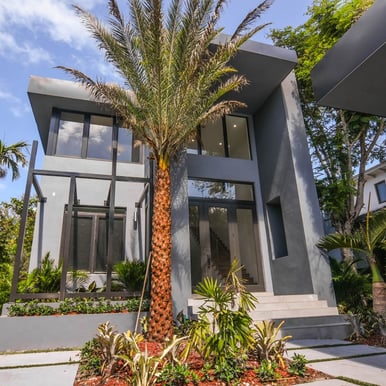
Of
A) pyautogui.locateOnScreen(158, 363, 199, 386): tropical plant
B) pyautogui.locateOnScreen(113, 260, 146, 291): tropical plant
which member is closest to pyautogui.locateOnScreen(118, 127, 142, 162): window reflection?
pyautogui.locateOnScreen(113, 260, 146, 291): tropical plant

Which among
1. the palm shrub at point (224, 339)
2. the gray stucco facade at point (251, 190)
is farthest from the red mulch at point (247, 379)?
the gray stucco facade at point (251, 190)

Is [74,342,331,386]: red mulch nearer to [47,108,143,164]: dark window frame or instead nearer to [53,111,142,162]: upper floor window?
[47,108,143,164]: dark window frame

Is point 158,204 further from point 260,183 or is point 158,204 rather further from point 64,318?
point 260,183

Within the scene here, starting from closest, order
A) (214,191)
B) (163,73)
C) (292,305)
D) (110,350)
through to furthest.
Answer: (110,350)
(163,73)
(292,305)
(214,191)

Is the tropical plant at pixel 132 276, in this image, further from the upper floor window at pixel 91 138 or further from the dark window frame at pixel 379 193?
the dark window frame at pixel 379 193

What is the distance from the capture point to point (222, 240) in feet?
30.0

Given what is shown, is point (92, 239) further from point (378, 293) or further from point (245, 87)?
point (378, 293)

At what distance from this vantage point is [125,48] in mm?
6062

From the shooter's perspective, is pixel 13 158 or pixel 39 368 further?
pixel 13 158

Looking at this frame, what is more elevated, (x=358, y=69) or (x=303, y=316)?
(x=358, y=69)

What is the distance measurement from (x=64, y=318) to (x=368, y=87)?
6.74 m

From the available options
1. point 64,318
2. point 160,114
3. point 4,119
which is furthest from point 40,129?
point 64,318

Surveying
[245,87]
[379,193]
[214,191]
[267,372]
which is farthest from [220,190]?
[379,193]

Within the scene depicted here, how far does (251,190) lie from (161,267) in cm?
560
